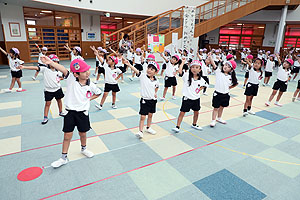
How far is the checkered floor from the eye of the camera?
3.03 meters

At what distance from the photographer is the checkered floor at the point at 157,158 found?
3.03 meters

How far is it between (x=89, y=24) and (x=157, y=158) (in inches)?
690

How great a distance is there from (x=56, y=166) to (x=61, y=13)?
669 inches

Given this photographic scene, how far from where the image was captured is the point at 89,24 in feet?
60.6

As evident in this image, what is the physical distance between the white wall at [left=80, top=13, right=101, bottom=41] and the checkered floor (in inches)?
536

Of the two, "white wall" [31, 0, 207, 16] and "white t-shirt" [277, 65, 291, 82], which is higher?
"white wall" [31, 0, 207, 16]

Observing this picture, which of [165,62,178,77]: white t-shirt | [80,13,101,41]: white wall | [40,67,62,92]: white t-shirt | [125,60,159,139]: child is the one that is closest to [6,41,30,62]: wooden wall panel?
[80,13,101,41]: white wall

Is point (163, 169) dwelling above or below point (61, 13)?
below

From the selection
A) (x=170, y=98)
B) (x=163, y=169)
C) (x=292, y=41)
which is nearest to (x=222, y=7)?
(x=292, y=41)

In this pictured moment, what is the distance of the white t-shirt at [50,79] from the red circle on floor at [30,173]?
2143 millimetres

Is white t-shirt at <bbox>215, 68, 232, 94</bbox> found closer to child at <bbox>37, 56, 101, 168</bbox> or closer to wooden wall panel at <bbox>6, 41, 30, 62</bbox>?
child at <bbox>37, 56, 101, 168</bbox>

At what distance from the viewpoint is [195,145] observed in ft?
14.4

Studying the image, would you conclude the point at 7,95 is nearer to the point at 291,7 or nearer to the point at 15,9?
the point at 15,9

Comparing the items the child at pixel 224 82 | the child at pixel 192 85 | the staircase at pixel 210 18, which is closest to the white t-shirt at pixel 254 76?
the child at pixel 224 82
